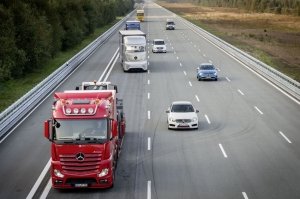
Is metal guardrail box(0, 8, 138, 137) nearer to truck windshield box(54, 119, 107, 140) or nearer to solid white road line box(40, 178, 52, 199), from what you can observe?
solid white road line box(40, 178, 52, 199)

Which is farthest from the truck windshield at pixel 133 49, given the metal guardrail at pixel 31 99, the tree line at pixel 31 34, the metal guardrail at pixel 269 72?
the metal guardrail at pixel 269 72

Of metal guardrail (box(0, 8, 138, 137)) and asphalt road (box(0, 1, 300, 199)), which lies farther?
metal guardrail (box(0, 8, 138, 137))

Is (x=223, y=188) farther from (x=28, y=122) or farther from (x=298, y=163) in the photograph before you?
(x=28, y=122)

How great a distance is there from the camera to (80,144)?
1723cm

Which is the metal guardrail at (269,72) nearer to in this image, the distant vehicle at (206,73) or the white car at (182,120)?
the distant vehicle at (206,73)

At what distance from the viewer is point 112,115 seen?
757 inches

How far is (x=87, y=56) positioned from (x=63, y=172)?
144ft

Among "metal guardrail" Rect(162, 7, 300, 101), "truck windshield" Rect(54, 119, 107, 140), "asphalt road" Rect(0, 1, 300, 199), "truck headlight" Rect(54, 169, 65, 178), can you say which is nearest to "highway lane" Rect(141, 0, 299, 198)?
"asphalt road" Rect(0, 1, 300, 199)

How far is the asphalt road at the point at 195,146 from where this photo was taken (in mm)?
18531

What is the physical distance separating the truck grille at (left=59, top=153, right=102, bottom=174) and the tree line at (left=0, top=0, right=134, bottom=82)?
24.2 m

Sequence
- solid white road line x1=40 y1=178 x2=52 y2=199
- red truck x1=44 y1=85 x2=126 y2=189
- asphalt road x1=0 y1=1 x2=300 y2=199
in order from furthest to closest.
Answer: asphalt road x1=0 y1=1 x2=300 y2=199 → solid white road line x1=40 y1=178 x2=52 y2=199 → red truck x1=44 y1=85 x2=126 y2=189

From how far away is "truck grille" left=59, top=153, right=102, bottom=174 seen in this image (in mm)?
17281

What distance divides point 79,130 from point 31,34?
35.4 meters

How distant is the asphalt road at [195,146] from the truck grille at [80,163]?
3.11 feet
